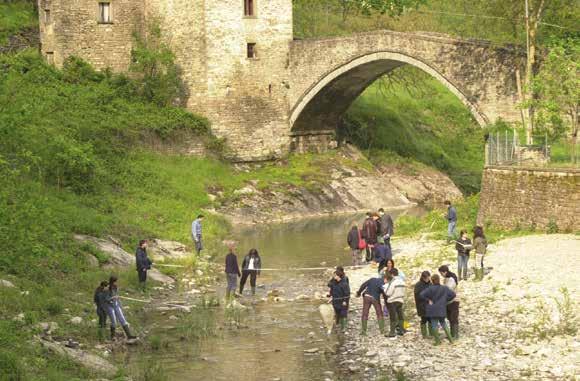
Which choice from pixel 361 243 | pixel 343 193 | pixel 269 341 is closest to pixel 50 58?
pixel 343 193

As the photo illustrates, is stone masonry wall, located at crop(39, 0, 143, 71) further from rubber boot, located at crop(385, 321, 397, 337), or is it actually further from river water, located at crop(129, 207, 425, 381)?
rubber boot, located at crop(385, 321, 397, 337)

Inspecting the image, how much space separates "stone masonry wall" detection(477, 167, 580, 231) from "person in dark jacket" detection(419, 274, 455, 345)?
8.98 metres

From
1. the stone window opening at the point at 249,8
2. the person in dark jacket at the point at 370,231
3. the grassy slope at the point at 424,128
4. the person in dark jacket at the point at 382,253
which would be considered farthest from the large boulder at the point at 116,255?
the grassy slope at the point at 424,128

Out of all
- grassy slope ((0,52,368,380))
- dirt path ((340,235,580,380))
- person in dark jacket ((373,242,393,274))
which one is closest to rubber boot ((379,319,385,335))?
dirt path ((340,235,580,380))

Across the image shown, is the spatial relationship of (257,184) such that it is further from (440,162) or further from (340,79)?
(440,162)

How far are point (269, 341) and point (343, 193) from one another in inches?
842

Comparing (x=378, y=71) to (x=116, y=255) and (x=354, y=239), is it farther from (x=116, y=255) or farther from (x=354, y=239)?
(x=116, y=255)

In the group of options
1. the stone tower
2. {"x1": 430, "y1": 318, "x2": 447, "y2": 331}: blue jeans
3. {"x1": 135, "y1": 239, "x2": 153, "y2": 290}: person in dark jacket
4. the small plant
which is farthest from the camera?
the stone tower

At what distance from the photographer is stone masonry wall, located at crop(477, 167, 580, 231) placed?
2634cm

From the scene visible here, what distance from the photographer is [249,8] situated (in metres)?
41.4

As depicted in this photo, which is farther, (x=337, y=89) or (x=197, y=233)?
(x=337, y=89)

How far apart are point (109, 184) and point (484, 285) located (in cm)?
1542

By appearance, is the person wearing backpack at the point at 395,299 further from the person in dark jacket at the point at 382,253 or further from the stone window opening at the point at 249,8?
the stone window opening at the point at 249,8

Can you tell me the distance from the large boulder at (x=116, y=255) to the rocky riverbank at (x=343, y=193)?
10.3 m
